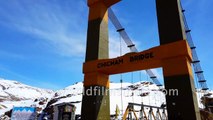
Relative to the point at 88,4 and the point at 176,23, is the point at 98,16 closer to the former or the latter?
the point at 88,4

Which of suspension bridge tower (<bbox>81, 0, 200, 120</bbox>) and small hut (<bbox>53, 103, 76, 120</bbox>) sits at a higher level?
suspension bridge tower (<bbox>81, 0, 200, 120</bbox>)

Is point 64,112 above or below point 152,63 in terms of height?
below

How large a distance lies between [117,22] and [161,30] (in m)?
8.11

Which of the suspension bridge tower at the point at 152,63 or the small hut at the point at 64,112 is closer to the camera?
the suspension bridge tower at the point at 152,63

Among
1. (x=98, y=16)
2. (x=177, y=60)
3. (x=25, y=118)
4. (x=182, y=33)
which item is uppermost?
(x=98, y=16)

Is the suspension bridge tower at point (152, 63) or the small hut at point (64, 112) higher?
the suspension bridge tower at point (152, 63)

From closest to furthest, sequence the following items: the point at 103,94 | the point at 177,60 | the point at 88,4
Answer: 1. the point at 177,60
2. the point at 103,94
3. the point at 88,4

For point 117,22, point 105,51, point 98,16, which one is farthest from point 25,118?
point 117,22

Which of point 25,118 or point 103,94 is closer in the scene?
point 103,94

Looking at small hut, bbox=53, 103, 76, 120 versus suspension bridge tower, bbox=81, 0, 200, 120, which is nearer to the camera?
suspension bridge tower, bbox=81, 0, 200, 120

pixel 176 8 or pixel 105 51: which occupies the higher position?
pixel 176 8

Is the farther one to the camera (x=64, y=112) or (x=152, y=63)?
(x=64, y=112)

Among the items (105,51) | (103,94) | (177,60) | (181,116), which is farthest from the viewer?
(105,51)

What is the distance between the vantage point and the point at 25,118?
18422mm
